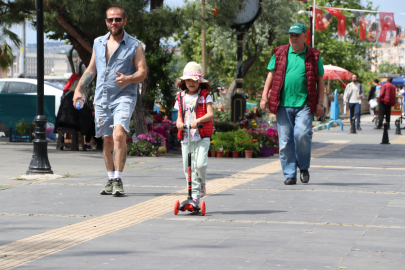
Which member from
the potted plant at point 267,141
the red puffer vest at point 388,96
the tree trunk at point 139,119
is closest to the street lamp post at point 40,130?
the tree trunk at point 139,119

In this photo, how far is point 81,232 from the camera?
4.95 metres

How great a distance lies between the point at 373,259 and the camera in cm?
411

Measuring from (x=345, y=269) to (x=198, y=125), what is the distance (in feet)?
7.11

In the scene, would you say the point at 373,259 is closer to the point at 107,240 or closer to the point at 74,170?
the point at 107,240

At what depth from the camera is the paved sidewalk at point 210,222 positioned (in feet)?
13.5

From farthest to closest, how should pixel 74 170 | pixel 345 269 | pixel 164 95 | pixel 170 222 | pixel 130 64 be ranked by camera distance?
1. pixel 164 95
2. pixel 74 170
3. pixel 130 64
4. pixel 170 222
5. pixel 345 269

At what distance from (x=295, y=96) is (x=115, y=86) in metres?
2.35

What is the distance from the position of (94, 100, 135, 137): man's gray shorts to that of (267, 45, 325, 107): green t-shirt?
2.10 meters

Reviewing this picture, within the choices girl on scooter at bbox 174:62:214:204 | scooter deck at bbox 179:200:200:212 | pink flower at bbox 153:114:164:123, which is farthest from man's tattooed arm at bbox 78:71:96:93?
pink flower at bbox 153:114:164:123

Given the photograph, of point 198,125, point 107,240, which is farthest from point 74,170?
point 107,240

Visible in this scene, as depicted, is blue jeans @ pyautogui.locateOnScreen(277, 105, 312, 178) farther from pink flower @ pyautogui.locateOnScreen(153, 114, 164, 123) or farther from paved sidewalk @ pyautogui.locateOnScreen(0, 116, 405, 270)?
pink flower @ pyautogui.locateOnScreen(153, 114, 164, 123)

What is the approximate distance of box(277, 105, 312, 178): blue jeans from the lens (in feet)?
26.1

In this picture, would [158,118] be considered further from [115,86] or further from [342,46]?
[342,46]

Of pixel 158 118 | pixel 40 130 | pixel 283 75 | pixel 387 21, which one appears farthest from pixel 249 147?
pixel 387 21
